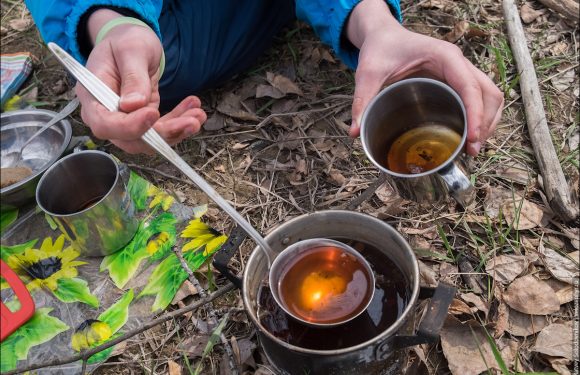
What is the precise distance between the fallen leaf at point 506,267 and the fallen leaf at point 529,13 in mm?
1249

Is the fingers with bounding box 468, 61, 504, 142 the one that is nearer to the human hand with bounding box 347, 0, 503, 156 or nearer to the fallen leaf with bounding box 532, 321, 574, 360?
the human hand with bounding box 347, 0, 503, 156

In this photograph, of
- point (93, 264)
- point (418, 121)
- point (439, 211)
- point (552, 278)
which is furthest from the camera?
point (93, 264)

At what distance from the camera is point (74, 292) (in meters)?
2.01

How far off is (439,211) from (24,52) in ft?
7.56

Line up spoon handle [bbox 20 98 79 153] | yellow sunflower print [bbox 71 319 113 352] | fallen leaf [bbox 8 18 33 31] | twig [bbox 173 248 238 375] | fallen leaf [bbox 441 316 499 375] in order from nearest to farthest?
fallen leaf [bbox 441 316 499 375], twig [bbox 173 248 238 375], yellow sunflower print [bbox 71 319 113 352], spoon handle [bbox 20 98 79 153], fallen leaf [bbox 8 18 33 31]

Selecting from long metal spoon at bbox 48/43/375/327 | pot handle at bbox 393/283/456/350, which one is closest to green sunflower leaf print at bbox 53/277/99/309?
long metal spoon at bbox 48/43/375/327

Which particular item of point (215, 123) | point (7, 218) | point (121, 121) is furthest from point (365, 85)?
point (7, 218)

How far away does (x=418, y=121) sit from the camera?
158 centimetres

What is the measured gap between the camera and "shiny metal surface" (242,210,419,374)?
125cm

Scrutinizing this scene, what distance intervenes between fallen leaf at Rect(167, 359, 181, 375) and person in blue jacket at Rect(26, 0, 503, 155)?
668 millimetres

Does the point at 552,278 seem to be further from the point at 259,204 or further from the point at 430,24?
the point at 430,24

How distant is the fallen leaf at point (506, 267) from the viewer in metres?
1.77

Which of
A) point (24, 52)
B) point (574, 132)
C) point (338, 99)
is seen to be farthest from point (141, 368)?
point (24, 52)

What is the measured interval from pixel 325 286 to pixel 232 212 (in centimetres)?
31
